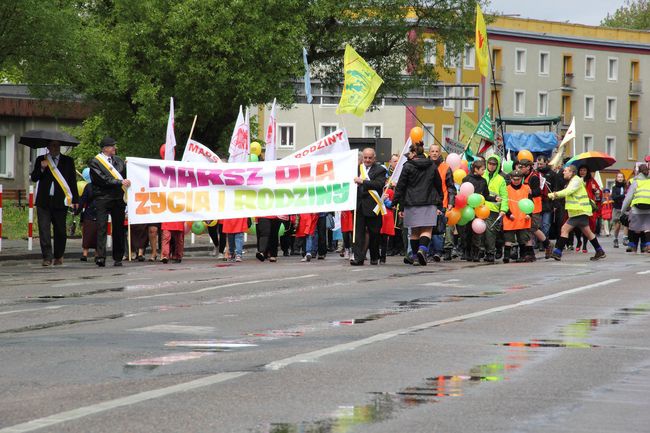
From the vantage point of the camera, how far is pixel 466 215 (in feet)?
82.2

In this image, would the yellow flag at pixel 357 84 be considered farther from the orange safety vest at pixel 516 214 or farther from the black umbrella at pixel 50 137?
the black umbrella at pixel 50 137

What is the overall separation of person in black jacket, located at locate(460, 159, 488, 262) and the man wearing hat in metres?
5.91

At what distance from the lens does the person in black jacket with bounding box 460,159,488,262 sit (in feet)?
83.0

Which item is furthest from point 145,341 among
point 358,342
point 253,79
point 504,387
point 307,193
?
point 253,79

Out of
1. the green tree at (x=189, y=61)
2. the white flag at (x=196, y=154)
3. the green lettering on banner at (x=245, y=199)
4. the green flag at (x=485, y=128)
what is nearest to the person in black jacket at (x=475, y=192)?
the green lettering on banner at (x=245, y=199)

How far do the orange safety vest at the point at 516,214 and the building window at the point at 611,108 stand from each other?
89.2m

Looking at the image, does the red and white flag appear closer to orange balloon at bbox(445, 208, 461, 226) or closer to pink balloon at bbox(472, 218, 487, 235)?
orange balloon at bbox(445, 208, 461, 226)

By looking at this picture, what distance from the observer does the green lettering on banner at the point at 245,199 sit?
81.7 ft

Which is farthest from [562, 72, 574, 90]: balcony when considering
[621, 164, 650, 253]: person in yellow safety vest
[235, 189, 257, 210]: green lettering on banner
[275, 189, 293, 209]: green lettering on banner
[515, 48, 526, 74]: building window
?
[235, 189, 257, 210]: green lettering on banner

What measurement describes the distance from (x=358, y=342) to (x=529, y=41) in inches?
3850

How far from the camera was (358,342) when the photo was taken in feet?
35.9

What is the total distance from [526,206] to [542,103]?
85.1 meters

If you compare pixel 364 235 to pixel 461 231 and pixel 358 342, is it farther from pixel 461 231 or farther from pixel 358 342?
pixel 358 342

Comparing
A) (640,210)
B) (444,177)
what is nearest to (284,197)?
(444,177)
